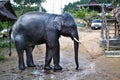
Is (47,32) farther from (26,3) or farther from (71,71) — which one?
(26,3)

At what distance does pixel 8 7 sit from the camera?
66.3 feet

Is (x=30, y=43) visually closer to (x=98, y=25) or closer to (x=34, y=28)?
(x=34, y=28)

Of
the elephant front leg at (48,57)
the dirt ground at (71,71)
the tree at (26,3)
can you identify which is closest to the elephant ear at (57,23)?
the elephant front leg at (48,57)

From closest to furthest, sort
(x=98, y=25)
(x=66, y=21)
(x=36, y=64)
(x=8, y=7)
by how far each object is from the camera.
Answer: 1. (x=66, y=21)
2. (x=36, y=64)
3. (x=8, y=7)
4. (x=98, y=25)

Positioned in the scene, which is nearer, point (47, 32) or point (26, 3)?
point (47, 32)

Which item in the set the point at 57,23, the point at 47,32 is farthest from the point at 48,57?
the point at 57,23

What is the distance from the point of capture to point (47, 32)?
11953mm

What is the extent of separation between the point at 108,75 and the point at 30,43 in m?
3.40

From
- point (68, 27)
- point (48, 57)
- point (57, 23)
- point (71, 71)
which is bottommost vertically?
point (71, 71)

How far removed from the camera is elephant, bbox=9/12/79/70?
38.7 ft

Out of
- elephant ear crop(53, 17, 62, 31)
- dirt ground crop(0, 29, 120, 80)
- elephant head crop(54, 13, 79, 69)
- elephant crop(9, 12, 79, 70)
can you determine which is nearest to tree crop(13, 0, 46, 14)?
dirt ground crop(0, 29, 120, 80)

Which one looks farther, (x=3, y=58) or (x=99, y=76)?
(x=3, y=58)

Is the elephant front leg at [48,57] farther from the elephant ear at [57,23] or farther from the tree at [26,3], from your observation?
the tree at [26,3]

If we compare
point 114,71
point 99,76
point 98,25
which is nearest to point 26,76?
point 99,76
